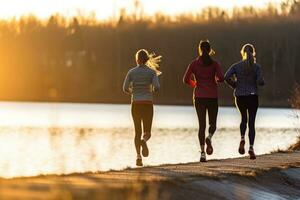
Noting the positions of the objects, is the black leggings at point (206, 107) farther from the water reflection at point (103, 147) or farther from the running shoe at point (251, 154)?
the water reflection at point (103, 147)

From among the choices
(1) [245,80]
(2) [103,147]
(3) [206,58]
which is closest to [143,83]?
(3) [206,58]

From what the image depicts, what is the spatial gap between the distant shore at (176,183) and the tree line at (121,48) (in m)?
74.4

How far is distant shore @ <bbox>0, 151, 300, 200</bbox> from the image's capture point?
33.3 feet

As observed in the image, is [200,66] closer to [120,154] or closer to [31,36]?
[120,154]

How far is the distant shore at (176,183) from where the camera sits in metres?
10.1

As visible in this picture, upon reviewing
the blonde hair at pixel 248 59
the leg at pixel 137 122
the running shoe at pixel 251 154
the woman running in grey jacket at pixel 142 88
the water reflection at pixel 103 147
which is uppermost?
the blonde hair at pixel 248 59

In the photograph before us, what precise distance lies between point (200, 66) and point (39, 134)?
87.7 ft

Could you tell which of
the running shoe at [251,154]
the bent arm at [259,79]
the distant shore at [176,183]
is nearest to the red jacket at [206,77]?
the bent arm at [259,79]

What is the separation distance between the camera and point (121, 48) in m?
99.8

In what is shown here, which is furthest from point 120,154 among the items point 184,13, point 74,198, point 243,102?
point 184,13

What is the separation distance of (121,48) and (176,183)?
88.6m

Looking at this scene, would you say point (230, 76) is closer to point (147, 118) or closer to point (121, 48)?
point (147, 118)

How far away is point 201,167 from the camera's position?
14.6 meters

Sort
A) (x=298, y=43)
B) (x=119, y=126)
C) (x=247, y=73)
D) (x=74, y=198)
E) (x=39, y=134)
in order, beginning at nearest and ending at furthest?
(x=74, y=198) < (x=247, y=73) < (x=39, y=134) < (x=119, y=126) < (x=298, y=43)
